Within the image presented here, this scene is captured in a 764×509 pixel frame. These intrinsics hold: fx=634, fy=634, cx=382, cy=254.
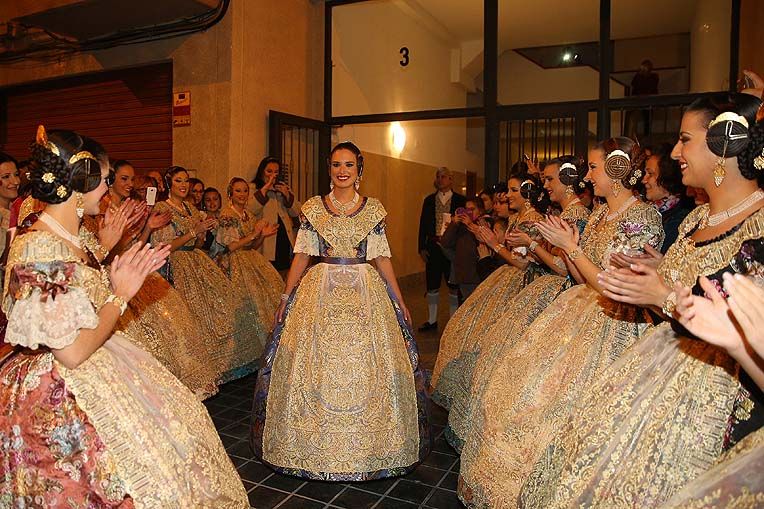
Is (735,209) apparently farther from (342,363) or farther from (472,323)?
(472,323)

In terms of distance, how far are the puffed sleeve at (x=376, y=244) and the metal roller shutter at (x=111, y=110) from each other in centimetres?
423

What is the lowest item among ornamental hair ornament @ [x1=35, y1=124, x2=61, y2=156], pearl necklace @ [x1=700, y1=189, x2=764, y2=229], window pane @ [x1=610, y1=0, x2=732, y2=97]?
pearl necklace @ [x1=700, y1=189, x2=764, y2=229]

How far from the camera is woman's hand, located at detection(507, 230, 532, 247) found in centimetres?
357

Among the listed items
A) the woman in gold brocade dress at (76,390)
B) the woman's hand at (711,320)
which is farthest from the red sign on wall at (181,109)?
the woman's hand at (711,320)

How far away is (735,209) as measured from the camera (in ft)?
6.25

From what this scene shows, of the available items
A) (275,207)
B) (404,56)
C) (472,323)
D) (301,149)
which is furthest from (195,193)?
(404,56)

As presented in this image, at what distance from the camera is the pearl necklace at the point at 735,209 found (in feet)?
6.17

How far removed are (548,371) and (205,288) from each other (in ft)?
10.3

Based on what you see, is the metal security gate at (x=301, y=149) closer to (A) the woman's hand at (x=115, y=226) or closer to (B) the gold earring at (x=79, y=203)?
(A) the woman's hand at (x=115, y=226)

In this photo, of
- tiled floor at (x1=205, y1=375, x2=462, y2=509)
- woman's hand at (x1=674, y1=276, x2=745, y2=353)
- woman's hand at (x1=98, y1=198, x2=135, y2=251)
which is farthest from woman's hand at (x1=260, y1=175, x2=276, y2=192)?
woman's hand at (x1=674, y1=276, x2=745, y2=353)

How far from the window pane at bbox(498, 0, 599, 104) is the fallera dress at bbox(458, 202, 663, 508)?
6185 millimetres

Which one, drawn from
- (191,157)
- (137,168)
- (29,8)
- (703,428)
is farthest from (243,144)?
(703,428)

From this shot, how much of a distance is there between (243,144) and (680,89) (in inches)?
187

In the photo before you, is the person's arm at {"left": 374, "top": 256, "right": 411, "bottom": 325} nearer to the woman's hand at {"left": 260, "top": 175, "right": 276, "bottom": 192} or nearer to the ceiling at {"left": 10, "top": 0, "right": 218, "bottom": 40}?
the woman's hand at {"left": 260, "top": 175, "right": 276, "bottom": 192}
